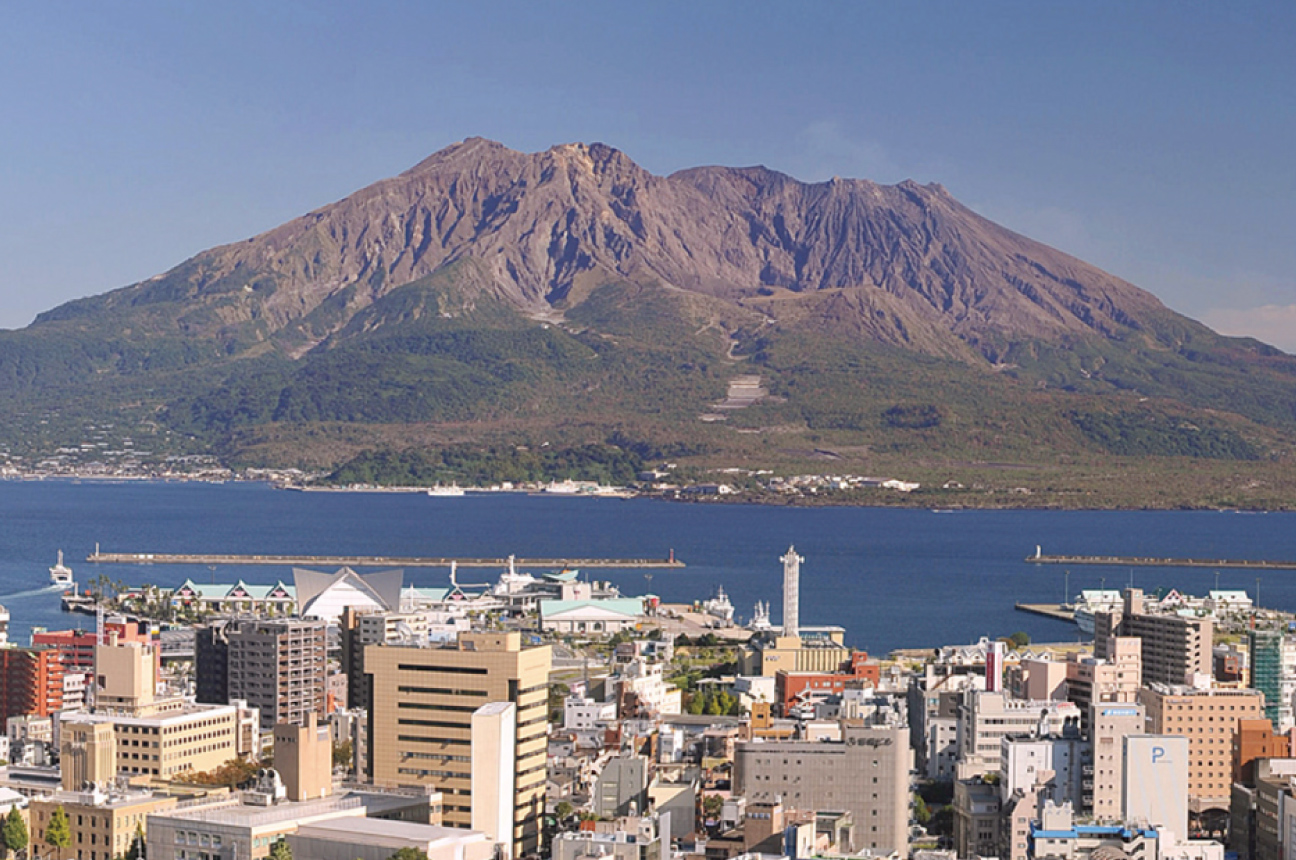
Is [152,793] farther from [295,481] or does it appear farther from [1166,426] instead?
[1166,426]

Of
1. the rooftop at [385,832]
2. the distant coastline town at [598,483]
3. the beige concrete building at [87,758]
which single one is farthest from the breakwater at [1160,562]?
the rooftop at [385,832]

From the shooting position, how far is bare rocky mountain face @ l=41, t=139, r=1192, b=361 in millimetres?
170250

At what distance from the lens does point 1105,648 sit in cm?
3534

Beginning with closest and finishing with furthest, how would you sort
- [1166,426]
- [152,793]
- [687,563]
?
[152,793]
[687,563]
[1166,426]

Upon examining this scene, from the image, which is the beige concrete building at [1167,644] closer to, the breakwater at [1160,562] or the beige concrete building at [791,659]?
the beige concrete building at [791,659]

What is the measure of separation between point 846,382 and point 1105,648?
9936 centimetres

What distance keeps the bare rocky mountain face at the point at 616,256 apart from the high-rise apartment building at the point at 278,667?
127m

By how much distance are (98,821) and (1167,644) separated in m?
20.4

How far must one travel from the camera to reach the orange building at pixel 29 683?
30.4 meters

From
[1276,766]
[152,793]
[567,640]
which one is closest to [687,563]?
[567,640]

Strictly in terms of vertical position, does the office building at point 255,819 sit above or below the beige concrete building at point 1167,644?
below

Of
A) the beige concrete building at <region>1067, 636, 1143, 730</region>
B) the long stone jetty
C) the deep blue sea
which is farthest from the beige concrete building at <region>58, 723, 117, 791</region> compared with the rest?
the long stone jetty

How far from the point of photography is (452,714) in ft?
69.6

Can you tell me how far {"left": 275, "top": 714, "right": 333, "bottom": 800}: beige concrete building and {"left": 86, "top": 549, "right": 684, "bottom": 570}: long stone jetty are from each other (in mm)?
46593
